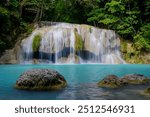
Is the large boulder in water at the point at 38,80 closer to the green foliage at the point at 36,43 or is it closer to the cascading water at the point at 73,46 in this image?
the cascading water at the point at 73,46

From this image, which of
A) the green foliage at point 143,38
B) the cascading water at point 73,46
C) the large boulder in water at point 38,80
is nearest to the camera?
the large boulder in water at point 38,80

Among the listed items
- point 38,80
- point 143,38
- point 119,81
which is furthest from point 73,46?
point 38,80

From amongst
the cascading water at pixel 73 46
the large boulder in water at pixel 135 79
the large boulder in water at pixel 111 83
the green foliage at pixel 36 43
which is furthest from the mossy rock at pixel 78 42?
the large boulder in water at pixel 111 83

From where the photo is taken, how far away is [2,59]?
30.6 metres

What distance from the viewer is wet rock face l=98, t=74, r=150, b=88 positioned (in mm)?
12680

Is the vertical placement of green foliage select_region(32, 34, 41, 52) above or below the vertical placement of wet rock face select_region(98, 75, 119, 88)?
above

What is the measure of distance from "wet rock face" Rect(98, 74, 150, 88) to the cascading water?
1780cm

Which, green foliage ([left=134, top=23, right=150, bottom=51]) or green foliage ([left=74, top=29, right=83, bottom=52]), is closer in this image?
green foliage ([left=74, top=29, right=83, bottom=52])

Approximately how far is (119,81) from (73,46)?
65.4ft

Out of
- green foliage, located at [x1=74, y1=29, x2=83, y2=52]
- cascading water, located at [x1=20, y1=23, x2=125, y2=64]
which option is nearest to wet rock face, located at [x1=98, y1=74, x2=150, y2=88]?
cascading water, located at [x1=20, y1=23, x2=125, y2=64]

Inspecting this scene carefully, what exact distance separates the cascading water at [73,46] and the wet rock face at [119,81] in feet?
58.4

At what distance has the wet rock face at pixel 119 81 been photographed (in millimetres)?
12680

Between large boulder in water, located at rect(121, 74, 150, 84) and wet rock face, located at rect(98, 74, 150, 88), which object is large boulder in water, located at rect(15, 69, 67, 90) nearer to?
wet rock face, located at rect(98, 74, 150, 88)

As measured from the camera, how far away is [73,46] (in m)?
32.8
